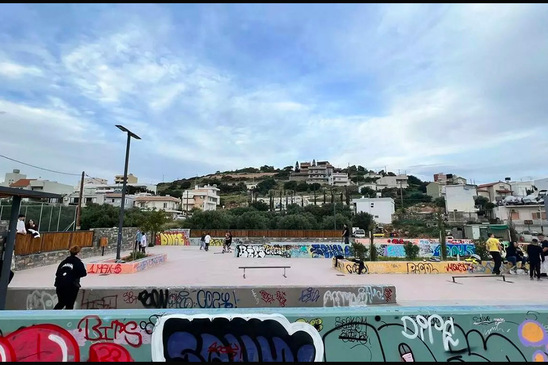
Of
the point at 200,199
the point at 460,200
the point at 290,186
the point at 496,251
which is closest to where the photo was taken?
the point at 496,251

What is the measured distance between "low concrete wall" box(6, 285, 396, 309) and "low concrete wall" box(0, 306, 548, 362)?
2.62m

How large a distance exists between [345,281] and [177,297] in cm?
727

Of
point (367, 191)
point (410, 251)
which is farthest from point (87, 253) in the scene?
point (367, 191)

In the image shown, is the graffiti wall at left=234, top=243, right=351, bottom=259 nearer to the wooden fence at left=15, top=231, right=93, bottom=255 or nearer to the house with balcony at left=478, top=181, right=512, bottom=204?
the wooden fence at left=15, top=231, right=93, bottom=255

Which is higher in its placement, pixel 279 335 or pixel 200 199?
pixel 200 199

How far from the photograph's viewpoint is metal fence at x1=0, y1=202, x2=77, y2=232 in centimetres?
1678

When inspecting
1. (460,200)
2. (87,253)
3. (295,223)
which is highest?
(460,200)

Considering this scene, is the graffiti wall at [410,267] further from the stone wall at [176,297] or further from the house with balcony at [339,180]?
the house with balcony at [339,180]

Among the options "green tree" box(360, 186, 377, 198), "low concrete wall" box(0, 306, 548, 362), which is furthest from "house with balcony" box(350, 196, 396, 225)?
"low concrete wall" box(0, 306, 548, 362)

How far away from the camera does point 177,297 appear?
613cm

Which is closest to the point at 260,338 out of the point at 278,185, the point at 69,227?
the point at 69,227

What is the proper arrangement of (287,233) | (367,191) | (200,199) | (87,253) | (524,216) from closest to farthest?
(87,253) < (287,233) < (524,216) < (200,199) < (367,191)

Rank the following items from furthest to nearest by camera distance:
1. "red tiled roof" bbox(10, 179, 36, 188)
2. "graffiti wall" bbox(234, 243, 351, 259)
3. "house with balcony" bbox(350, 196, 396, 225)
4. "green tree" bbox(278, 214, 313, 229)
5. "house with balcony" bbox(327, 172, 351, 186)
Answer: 1. "house with balcony" bbox(327, 172, 351, 186)
2. "red tiled roof" bbox(10, 179, 36, 188)
3. "house with balcony" bbox(350, 196, 396, 225)
4. "green tree" bbox(278, 214, 313, 229)
5. "graffiti wall" bbox(234, 243, 351, 259)

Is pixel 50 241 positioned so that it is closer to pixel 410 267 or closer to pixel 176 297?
pixel 176 297
